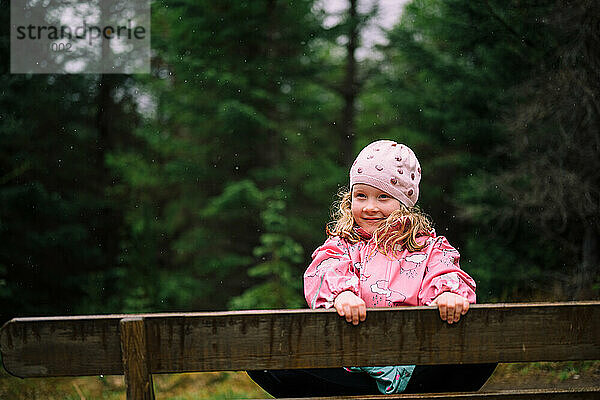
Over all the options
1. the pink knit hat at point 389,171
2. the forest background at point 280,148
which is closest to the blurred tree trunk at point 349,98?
the forest background at point 280,148

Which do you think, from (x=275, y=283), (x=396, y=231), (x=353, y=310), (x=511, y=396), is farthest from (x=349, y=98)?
(x=353, y=310)

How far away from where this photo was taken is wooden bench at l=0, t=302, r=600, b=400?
2104mm

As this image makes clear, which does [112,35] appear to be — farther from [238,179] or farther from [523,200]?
[523,200]

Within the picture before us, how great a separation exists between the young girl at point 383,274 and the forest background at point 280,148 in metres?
4.29

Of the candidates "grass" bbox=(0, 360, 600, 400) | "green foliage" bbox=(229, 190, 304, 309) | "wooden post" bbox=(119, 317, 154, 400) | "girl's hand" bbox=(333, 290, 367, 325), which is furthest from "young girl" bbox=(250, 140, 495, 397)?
"green foliage" bbox=(229, 190, 304, 309)

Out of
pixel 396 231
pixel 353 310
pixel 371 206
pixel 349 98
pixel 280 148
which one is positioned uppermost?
pixel 349 98

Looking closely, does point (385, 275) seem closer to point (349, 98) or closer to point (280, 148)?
point (349, 98)

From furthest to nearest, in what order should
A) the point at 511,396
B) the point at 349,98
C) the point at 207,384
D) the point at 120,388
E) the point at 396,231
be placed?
1. the point at 349,98
2. the point at 207,384
3. the point at 120,388
4. the point at 396,231
5. the point at 511,396

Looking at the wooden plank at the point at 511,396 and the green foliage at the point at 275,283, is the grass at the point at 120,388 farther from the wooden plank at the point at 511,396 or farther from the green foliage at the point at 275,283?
the wooden plank at the point at 511,396

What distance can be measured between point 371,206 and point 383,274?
36 cm

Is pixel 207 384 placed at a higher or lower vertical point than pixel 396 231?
lower

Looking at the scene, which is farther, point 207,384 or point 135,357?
point 207,384

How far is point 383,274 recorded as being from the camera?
2.66 m

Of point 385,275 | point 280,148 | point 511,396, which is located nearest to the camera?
point 511,396
